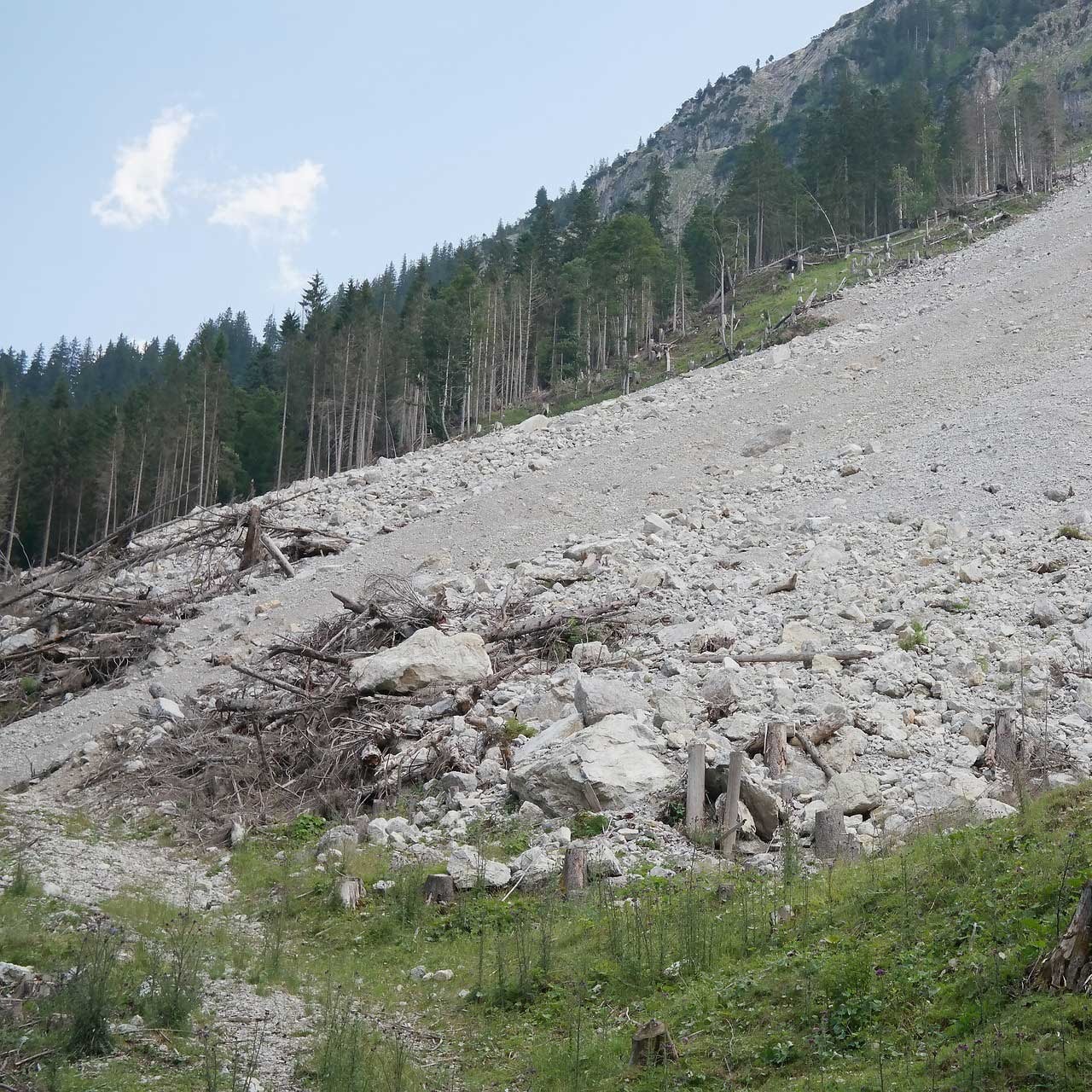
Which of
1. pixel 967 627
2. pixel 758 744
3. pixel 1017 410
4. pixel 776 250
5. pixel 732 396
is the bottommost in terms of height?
pixel 758 744

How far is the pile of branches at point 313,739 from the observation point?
11477mm

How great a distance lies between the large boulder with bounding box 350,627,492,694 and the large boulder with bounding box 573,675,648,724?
220 cm

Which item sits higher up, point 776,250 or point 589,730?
point 776,250

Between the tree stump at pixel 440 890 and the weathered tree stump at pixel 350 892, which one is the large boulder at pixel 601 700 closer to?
the tree stump at pixel 440 890

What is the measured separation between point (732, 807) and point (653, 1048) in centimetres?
392

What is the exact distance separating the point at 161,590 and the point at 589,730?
14.0 m

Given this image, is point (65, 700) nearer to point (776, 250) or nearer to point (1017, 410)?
point (1017, 410)

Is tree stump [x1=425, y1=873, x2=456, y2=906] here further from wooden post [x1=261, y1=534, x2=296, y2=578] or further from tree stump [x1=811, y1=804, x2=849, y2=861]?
wooden post [x1=261, y1=534, x2=296, y2=578]

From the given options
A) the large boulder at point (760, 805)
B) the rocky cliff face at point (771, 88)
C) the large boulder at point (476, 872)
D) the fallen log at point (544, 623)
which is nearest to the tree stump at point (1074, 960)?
the large boulder at point (760, 805)

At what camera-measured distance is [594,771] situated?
32.7 ft

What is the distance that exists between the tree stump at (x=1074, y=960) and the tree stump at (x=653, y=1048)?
73.1 inches

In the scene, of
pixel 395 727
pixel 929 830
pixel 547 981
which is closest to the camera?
pixel 547 981

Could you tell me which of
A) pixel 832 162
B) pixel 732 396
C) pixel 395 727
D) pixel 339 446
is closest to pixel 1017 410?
pixel 732 396

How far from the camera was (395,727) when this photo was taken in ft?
40.1
